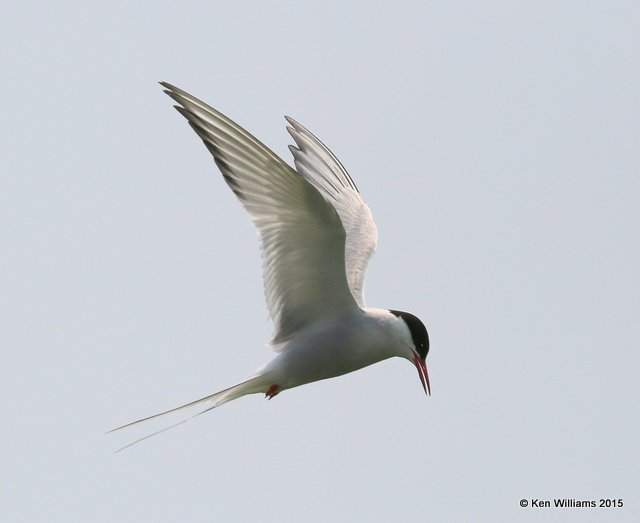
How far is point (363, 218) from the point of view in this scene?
942cm

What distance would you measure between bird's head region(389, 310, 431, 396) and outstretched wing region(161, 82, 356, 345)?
1.61 ft

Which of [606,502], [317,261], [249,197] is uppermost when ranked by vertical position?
[249,197]

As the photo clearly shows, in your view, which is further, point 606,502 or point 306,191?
point 606,502

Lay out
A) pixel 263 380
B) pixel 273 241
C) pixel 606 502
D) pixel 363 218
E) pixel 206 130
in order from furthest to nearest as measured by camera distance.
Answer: pixel 363 218 < pixel 606 502 < pixel 263 380 < pixel 273 241 < pixel 206 130

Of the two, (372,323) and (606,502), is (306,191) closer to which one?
(372,323)

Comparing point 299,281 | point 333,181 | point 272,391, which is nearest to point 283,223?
point 299,281

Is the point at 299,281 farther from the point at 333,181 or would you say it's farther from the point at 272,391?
the point at 333,181

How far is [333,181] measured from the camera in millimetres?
9758

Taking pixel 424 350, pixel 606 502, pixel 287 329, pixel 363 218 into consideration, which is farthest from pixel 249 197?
pixel 606 502

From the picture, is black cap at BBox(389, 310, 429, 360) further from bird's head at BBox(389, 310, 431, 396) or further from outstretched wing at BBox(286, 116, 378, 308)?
outstretched wing at BBox(286, 116, 378, 308)

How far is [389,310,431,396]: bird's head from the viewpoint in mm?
7969

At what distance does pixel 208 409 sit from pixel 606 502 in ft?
10.0

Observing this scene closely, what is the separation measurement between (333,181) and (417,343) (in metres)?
2.18

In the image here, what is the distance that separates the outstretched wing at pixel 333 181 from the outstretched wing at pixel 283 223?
1.58 meters
